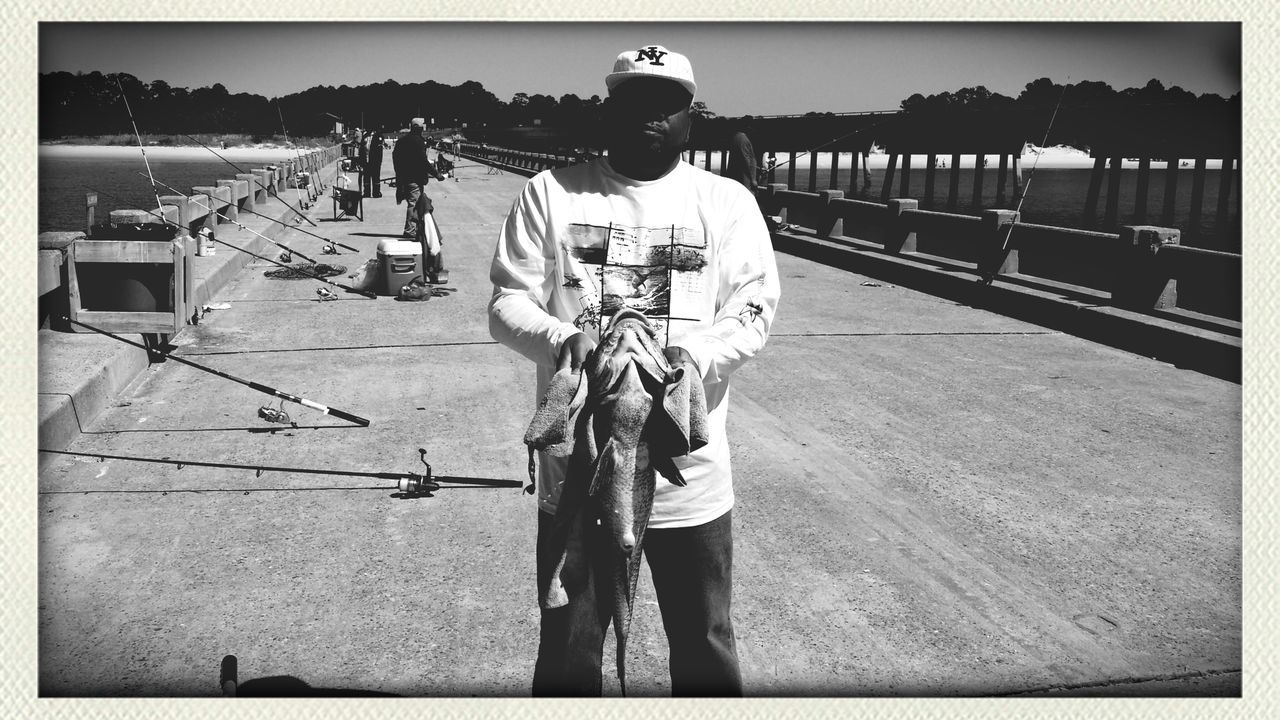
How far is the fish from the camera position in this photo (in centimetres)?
250

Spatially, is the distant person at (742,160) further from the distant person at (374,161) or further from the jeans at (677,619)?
the jeans at (677,619)

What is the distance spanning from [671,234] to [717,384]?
0.40 metres

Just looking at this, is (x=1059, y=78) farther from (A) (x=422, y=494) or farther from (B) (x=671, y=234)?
(A) (x=422, y=494)

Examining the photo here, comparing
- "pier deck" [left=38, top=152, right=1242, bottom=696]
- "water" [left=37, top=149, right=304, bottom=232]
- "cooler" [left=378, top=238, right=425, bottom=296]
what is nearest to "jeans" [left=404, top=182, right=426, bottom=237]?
"cooler" [left=378, top=238, right=425, bottom=296]

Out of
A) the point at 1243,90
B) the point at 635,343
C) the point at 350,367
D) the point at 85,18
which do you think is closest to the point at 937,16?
the point at 1243,90

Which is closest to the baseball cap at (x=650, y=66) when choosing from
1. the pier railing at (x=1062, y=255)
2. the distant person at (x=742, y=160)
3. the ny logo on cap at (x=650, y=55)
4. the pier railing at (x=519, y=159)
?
the ny logo on cap at (x=650, y=55)

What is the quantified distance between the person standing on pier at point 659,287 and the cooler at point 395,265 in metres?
9.76

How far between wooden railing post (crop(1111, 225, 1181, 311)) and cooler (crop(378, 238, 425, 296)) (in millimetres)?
7476

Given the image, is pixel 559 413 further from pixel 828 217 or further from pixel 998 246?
pixel 828 217

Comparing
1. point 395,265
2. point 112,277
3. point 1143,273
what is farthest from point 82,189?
point 1143,273

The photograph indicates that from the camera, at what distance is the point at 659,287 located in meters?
2.79

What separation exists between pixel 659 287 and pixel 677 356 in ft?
0.92

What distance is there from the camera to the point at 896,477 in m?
6.15

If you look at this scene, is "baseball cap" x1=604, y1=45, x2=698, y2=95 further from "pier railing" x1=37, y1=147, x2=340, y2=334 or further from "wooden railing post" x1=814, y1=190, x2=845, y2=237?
"wooden railing post" x1=814, y1=190, x2=845, y2=237
